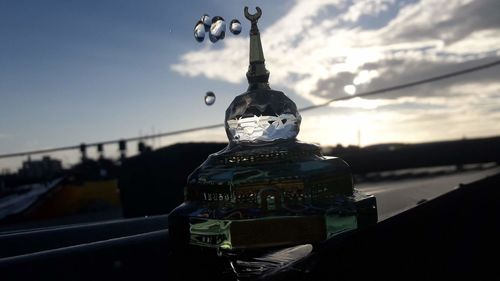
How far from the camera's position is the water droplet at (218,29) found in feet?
5.99

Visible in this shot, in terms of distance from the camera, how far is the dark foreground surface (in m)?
1.55

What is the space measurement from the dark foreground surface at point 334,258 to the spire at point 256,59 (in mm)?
613

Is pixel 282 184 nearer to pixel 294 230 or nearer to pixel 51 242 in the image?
pixel 294 230

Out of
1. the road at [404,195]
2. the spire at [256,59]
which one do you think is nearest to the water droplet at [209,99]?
the spire at [256,59]

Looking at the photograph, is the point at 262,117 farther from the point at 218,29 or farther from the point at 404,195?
the point at 404,195

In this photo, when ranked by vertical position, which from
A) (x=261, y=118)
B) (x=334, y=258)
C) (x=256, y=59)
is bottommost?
(x=334, y=258)

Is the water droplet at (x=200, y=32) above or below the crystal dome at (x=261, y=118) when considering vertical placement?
above

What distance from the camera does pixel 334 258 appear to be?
1.54m

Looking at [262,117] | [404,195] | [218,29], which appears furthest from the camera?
[404,195]

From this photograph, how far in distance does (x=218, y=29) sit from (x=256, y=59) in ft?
0.56

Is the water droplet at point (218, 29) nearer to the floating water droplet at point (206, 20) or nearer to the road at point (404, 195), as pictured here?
the floating water droplet at point (206, 20)

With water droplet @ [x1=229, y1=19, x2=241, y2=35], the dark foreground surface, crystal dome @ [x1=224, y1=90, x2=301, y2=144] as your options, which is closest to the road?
the dark foreground surface

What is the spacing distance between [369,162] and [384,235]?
16.7m

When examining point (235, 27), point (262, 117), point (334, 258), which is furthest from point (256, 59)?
point (334, 258)
